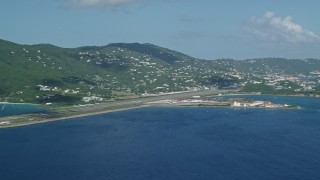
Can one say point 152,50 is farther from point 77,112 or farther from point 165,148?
point 165,148

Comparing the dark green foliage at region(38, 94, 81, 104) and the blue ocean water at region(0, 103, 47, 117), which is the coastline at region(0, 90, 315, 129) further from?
the dark green foliage at region(38, 94, 81, 104)

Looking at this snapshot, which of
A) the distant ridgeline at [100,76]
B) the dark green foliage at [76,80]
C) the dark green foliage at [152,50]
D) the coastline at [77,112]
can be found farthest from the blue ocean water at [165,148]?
the dark green foliage at [152,50]

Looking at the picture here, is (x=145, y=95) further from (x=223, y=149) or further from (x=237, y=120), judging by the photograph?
(x=223, y=149)

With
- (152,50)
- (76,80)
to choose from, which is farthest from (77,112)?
(152,50)

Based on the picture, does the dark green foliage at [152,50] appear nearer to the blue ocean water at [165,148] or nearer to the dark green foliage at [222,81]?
the dark green foliage at [222,81]

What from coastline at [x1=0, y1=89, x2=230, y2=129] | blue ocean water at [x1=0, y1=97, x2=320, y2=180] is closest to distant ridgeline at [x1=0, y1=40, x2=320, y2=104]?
coastline at [x1=0, y1=89, x2=230, y2=129]
